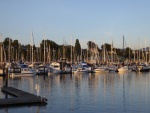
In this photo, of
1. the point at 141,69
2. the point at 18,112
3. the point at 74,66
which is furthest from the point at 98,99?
the point at 141,69

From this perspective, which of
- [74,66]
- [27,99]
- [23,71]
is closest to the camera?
[27,99]

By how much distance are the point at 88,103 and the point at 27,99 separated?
6.87 meters

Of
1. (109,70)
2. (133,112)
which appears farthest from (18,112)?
(109,70)

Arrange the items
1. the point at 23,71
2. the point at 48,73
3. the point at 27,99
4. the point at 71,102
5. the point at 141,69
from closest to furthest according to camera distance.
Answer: the point at 27,99, the point at 71,102, the point at 23,71, the point at 48,73, the point at 141,69

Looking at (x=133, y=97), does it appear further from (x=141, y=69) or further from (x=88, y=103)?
(x=141, y=69)

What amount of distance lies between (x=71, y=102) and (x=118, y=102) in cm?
545

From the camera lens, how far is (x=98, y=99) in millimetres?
39750

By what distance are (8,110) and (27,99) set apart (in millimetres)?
3177

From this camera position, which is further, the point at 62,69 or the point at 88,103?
the point at 62,69

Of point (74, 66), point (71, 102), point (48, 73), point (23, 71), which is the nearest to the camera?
point (71, 102)

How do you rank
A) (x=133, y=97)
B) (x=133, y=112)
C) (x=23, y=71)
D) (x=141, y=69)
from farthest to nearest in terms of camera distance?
(x=141, y=69) < (x=23, y=71) < (x=133, y=97) < (x=133, y=112)

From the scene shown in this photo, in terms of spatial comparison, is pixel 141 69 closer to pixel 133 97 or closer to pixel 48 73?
pixel 48 73

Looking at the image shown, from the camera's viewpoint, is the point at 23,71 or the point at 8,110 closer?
the point at 8,110

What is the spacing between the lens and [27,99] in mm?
35125
